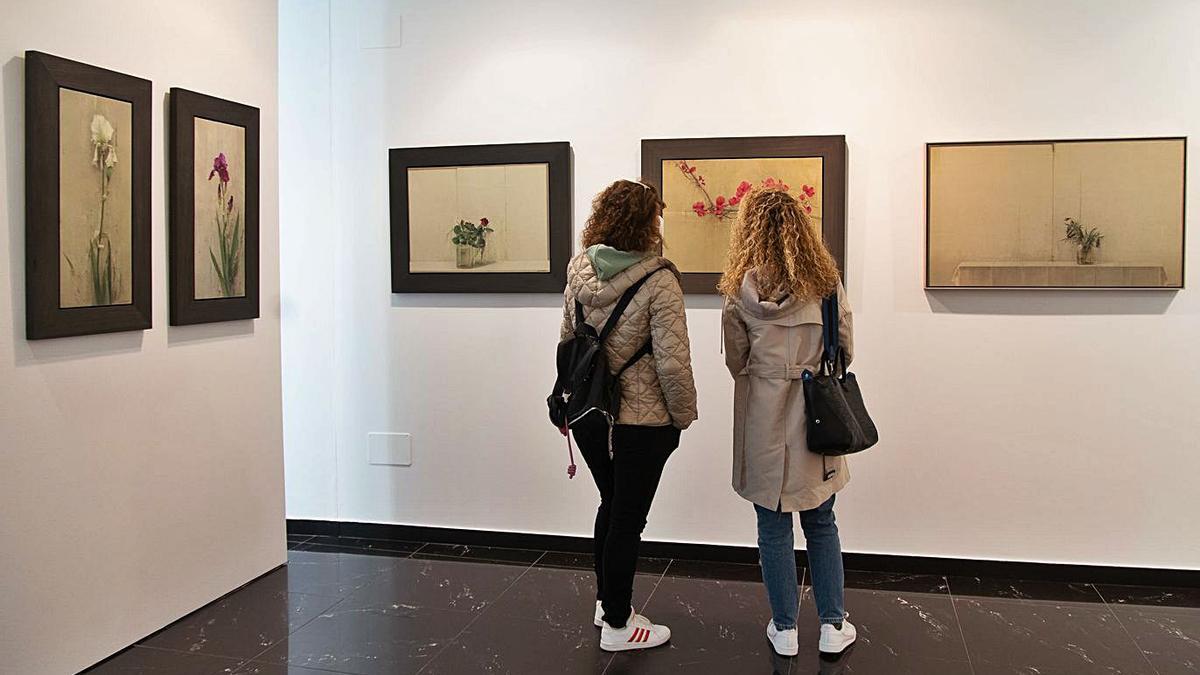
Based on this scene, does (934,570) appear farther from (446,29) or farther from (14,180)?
(14,180)

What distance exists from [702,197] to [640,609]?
1.67 metres

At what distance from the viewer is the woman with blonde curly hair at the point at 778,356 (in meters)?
3.20

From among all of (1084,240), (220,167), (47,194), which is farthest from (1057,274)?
(47,194)

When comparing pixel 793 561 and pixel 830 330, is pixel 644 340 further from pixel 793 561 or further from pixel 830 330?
pixel 793 561

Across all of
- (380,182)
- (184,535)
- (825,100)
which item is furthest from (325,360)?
(825,100)

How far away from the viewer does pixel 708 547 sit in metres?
4.51

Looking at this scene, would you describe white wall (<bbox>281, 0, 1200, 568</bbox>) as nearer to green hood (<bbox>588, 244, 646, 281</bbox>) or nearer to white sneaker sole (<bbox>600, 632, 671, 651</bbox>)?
white sneaker sole (<bbox>600, 632, 671, 651</bbox>)

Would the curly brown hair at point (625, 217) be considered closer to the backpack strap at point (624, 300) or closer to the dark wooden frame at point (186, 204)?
the backpack strap at point (624, 300)

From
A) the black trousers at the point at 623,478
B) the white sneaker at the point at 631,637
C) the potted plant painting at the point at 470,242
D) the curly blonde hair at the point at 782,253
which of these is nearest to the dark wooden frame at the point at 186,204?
the potted plant painting at the point at 470,242

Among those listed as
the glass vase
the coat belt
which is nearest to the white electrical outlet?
the coat belt

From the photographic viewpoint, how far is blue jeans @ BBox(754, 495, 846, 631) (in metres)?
3.32

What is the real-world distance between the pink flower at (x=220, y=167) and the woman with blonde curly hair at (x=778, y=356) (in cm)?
190

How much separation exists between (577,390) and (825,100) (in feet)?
6.03

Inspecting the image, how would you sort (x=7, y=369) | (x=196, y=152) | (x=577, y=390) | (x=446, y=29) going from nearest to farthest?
1. (x=7, y=369)
2. (x=577, y=390)
3. (x=196, y=152)
4. (x=446, y=29)
